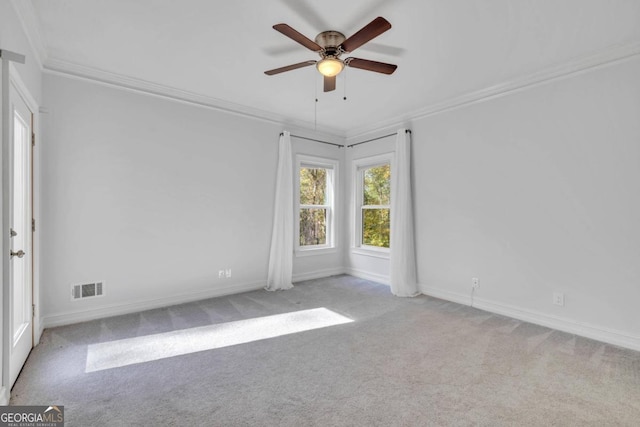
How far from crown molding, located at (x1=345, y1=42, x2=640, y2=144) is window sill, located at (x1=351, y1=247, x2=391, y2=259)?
6.51ft

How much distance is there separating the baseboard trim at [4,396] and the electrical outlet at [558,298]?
4.44 metres

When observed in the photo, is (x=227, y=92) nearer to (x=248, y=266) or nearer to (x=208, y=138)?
(x=208, y=138)

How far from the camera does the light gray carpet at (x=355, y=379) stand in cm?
177

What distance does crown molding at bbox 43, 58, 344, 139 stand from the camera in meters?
3.02

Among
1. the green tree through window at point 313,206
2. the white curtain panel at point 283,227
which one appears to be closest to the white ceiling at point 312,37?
the white curtain panel at point 283,227

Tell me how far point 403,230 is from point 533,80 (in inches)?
88.8

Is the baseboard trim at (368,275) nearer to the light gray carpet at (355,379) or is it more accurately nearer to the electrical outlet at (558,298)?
the light gray carpet at (355,379)

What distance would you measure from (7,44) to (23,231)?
1389mm

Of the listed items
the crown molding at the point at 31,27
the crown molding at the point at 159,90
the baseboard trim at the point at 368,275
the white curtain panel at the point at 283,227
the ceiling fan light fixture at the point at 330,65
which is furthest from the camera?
the baseboard trim at the point at 368,275

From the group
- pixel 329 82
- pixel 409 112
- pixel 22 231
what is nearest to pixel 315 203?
pixel 409 112

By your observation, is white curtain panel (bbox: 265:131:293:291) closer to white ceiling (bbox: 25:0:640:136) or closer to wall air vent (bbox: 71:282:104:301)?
white ceiling (bbox: 25:0:640:136)

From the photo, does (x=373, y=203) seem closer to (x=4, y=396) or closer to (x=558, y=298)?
(x=558, y=298)

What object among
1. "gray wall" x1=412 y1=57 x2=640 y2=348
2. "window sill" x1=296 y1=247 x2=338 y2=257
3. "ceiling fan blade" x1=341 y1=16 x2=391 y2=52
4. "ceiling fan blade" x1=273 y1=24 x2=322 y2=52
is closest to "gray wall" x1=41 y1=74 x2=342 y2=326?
"window sill" x1=296 y1=247 x2=338 y2=257

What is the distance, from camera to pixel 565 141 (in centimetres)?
300
